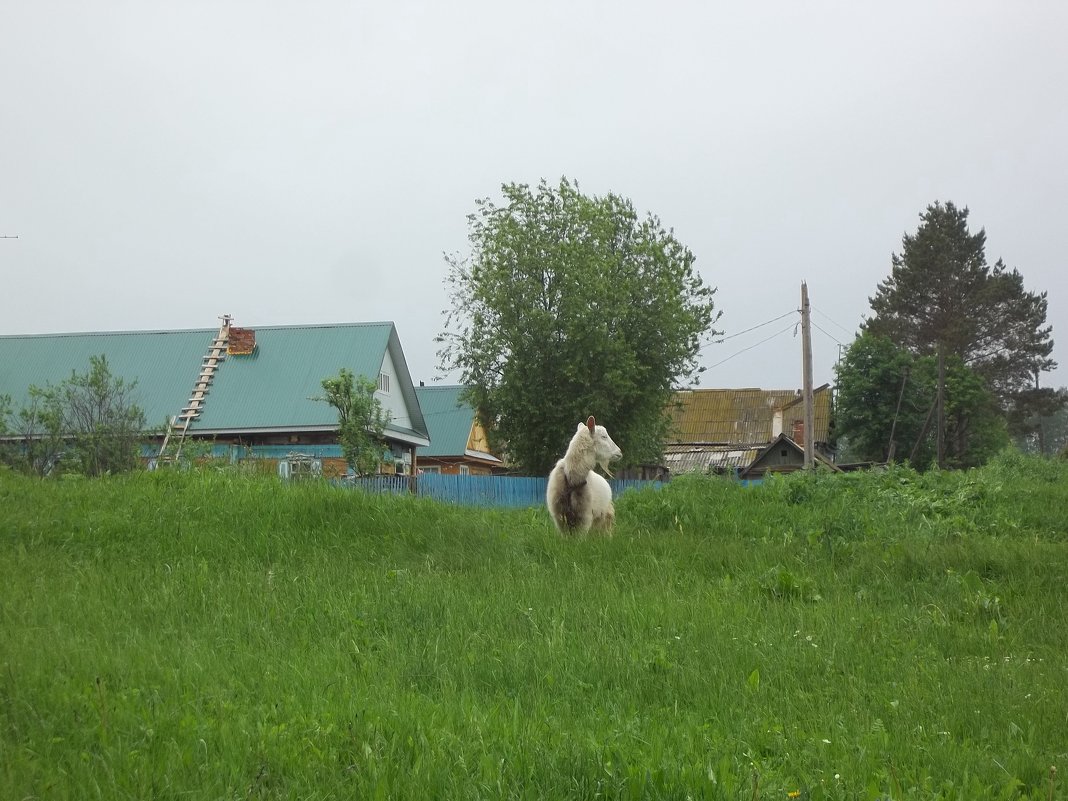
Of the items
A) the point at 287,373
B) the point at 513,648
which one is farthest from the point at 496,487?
the point at 513,648

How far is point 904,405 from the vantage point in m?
52.3

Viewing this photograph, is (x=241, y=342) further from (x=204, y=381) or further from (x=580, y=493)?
(x=580, y=493)

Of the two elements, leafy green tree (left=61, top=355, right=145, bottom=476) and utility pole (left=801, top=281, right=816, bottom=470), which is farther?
utility pole (left=801, top=281, right=816, bottom=470)

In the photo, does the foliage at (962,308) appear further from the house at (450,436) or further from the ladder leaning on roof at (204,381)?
the ladder leaning on roof at (204,381)

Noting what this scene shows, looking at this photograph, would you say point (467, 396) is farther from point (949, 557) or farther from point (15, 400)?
point (949, 557)

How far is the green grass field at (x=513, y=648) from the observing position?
466 centimetres

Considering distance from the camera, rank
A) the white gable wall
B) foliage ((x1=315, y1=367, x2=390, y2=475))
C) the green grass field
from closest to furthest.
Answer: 1. the green grass field
2. foliage ((x1=315, y1=367, x2=390, y2=475))
3. the white gable wall

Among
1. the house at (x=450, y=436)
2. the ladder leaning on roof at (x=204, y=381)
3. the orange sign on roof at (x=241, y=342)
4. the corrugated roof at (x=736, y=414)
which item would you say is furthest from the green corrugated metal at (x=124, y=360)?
the corrugated roof at (x=736, y=414)

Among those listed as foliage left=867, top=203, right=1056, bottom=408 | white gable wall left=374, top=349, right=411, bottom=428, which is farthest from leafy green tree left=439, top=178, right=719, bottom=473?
foliage left=867, top=203, right=1056, bottom=408

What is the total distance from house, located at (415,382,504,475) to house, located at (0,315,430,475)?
9487 millimetres

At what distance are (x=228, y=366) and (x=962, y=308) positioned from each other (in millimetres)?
45195

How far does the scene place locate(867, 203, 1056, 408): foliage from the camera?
196 feet

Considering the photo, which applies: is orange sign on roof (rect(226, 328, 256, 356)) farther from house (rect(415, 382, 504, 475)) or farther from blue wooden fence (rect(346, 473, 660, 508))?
house (rect(415, 382, 504, 475))

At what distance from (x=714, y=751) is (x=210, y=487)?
30.0ft
